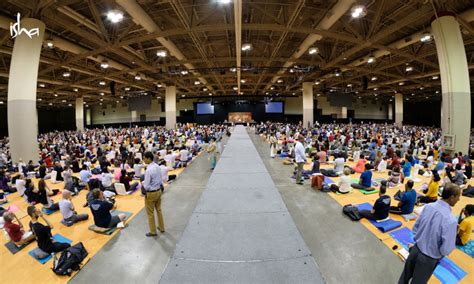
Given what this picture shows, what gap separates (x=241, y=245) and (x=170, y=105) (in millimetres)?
30306

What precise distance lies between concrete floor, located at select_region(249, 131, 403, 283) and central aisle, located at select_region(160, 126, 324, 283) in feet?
2.02

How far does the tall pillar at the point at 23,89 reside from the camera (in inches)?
445

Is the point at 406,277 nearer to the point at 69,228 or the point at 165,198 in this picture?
the point at 165,198

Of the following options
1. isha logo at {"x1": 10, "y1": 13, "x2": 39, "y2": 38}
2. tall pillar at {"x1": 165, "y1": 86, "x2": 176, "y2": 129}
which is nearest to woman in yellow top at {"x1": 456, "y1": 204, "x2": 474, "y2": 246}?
isha logo at {"x1": 10, "y1": 13, "x2": 39, "y2": 38}

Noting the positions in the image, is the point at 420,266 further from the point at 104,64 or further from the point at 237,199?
the point at 104,64

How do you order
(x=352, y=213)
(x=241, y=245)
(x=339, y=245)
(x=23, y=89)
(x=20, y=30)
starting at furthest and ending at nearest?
(x=23, y=89) < (x=20, y=30) < (x=352, y=213) < (x=339, y=245) < (x=241, y=245)

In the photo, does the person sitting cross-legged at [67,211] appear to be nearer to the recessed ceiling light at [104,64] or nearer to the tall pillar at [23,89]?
the tall pillar at [23,89]

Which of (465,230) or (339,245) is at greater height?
(465,230)

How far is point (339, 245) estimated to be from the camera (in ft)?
16.8

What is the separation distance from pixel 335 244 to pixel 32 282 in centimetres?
631

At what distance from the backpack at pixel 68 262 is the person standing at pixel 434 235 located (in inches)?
235

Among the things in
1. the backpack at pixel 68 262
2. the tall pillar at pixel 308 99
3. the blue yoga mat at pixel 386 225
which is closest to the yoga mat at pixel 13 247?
the backpack at pixel 68 262

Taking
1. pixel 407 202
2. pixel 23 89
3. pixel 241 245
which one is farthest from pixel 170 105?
pixel 407 202

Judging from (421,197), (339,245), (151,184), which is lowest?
(339,245)
